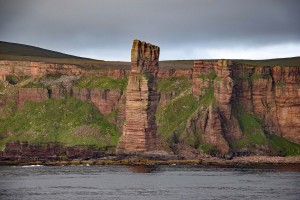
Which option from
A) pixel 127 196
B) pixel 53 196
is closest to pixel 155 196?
pixel 127 196

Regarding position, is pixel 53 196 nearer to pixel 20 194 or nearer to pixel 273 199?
pixel 20 194

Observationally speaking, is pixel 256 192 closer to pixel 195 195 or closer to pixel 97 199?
pixel 195 195

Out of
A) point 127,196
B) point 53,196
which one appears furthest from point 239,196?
point 53,196

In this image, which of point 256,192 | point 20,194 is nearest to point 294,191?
point 256,192

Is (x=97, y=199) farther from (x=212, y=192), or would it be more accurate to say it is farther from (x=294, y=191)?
(x=294, y=191)

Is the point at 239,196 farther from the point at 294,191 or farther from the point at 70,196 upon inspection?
the point at 70,196

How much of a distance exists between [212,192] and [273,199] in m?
15.5

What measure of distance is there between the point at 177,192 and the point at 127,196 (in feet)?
35.5

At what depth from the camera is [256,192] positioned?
198750mm

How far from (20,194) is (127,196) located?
18956 millimetres

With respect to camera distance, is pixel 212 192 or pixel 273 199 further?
pixel 212 192

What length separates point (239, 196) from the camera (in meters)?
192

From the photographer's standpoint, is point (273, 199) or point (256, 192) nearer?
point (273, 199)

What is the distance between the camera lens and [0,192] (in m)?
197
